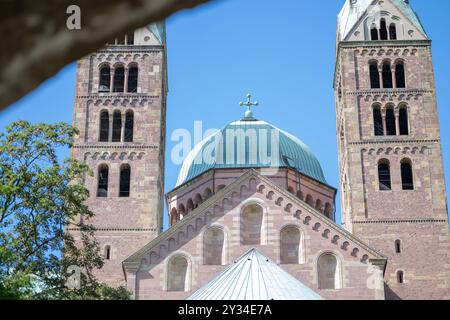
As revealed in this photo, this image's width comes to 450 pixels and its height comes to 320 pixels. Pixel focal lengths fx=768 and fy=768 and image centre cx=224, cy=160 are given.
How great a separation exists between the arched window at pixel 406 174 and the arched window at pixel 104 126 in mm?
13743

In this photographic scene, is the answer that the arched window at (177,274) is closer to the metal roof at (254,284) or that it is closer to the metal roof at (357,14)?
the metal roof at (254,284)

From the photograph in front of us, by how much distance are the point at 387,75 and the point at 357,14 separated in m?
3.66

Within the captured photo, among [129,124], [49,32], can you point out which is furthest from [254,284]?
[49,32]

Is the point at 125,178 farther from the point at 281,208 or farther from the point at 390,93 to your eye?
the point at 390,93

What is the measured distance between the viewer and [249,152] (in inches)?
1619

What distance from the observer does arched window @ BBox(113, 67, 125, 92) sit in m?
36.9

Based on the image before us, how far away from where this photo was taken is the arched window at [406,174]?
34750 mm

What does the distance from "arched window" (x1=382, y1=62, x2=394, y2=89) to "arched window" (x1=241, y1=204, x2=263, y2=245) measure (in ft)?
38.4

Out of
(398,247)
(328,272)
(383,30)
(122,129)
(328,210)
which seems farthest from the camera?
(328,210)

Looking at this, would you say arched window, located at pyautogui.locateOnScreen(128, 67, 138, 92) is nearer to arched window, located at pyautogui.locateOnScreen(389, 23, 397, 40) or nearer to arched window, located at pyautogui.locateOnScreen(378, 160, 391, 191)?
arched window, located at pyautogui.locateOnScreen(378, 160, 391, 191)

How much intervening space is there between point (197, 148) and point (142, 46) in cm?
761

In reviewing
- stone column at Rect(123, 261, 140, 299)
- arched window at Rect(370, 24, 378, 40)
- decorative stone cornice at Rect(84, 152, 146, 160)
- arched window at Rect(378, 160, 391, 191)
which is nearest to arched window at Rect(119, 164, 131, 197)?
decorative stone cornice at Rect(84, 152, 146, 160)
